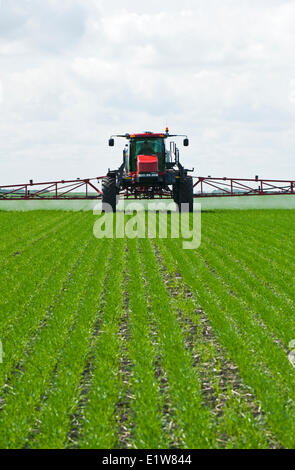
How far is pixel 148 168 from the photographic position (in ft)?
71.8

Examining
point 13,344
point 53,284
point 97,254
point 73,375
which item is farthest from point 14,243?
point 73,375

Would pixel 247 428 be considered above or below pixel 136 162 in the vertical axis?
below

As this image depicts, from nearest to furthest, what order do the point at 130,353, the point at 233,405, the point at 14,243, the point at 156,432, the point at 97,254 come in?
1. the point at 156,432
2. the point at 233,405
3. the point at 130,353
4. the point at 97,254
5. the point at 14,243

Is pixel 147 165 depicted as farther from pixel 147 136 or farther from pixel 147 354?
pixel 147 354

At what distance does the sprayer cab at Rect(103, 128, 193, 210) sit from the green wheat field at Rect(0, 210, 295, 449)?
11607 mm

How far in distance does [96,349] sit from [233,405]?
181 cm

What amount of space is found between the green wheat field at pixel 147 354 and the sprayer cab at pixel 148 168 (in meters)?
11.6

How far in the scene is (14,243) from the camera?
46.7ft

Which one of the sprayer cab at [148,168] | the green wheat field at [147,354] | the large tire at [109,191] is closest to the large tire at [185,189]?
the sprayer cab at [148,168]

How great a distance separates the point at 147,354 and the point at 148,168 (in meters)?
17.1

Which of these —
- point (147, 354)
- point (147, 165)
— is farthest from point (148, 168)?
point (147, 354)

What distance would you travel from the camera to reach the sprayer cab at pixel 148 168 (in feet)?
72.0
